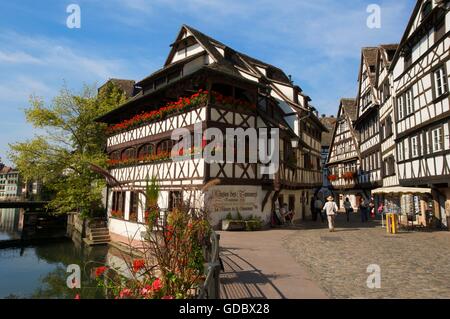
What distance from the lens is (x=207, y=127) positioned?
15.8 m

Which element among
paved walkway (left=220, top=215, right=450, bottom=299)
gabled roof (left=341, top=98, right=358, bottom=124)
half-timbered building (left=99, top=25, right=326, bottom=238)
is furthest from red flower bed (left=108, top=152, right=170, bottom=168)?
gabled roof (left=341, top=98, right=358, bottom=124)

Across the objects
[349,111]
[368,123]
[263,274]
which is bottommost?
[263,274]

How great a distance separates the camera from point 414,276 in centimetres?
707

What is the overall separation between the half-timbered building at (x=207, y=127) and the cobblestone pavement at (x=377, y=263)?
429 cm

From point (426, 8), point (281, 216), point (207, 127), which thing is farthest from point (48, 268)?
point (426, 8)

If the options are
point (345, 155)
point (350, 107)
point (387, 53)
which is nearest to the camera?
point (387, 53)

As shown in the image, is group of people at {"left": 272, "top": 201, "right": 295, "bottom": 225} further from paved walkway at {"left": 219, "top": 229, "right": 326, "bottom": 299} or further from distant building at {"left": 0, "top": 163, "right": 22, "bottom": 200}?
distant building at {"left": 0, "top": 163, "right": 22, "bottom": 200}

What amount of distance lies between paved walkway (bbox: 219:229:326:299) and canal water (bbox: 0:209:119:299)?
5.31 meters

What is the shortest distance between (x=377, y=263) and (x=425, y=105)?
37.9 feet

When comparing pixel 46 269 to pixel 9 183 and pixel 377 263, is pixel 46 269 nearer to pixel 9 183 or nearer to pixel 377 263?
pixel 377 263

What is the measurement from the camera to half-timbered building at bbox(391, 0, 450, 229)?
14.8 meters
